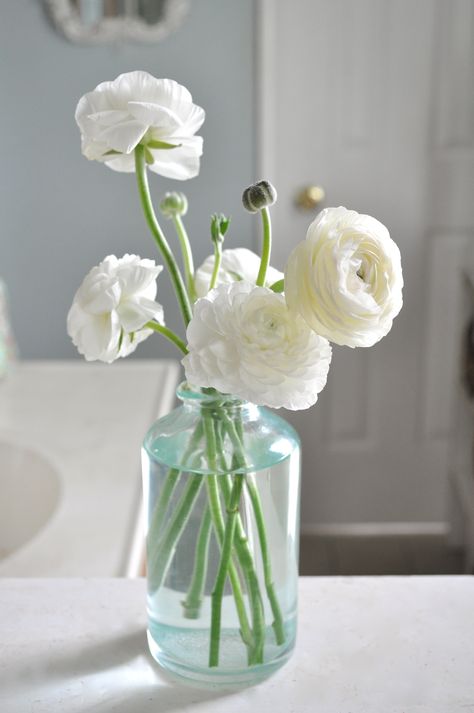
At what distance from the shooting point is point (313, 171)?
8.50ft

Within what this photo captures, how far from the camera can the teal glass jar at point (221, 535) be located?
630 millimetres

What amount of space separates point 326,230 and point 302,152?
209 cm

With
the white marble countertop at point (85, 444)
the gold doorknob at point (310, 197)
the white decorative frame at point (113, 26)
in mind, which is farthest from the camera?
the gold doorknob at point (310, 197)

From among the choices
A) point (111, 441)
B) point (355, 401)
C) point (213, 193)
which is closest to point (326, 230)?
point (111, 441)

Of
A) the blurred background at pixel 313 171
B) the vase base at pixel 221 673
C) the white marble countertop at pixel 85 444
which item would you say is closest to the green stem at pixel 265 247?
the vase base at pixel 221 673

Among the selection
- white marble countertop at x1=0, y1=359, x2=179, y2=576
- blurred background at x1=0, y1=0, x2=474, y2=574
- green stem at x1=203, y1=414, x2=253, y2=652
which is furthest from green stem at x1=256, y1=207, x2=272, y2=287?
blurred background at x1=0, y1=0, x2=474, y2=574

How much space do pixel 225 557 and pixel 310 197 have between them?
2.05 meters

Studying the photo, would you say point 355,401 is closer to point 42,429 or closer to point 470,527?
point 470,527

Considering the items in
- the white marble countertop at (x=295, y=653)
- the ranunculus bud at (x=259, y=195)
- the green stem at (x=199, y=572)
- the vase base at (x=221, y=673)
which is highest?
the ranunculus bud at (x=259, y=195)

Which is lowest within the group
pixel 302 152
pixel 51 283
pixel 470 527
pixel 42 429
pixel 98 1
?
pixel 470 527

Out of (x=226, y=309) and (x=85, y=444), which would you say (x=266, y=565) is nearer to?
(x=226, y=309)

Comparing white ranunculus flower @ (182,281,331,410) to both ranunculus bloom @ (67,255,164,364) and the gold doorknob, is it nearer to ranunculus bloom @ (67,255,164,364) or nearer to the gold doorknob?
ranunculus bloom @ (67,255,164,364)

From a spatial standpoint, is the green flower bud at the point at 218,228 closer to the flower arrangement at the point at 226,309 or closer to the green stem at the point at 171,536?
the flower arrangement at the point at 226,309

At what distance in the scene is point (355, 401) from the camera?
2793mm
